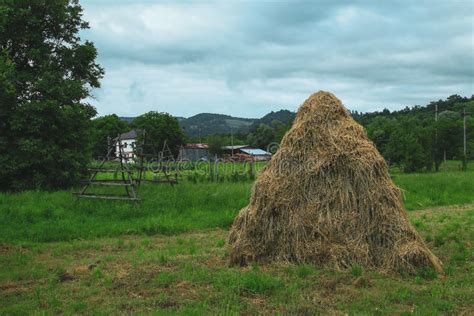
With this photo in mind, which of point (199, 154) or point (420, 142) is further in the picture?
point (199, 154)

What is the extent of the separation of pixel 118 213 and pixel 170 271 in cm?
644

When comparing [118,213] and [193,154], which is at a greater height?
[193,154]

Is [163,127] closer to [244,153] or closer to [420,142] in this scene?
[244,153]

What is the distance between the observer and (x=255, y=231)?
8.14 meters

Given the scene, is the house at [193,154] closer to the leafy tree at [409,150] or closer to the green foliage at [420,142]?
the green foliage at [420,142]

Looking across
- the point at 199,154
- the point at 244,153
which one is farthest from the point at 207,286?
the point at 244,153

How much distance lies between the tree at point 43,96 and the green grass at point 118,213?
342 centimetres

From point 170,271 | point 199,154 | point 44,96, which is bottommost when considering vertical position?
point 170,271

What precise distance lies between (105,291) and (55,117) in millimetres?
13837

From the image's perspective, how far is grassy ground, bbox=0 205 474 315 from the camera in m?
5.86

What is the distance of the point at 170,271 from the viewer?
7.70 metres

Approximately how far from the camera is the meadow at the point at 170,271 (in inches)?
235

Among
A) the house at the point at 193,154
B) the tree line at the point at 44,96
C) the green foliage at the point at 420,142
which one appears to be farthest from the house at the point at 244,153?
the tree line at the point at 44,96

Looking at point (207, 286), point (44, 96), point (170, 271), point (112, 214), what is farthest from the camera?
point (44, 96)
